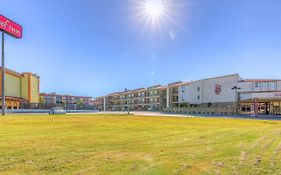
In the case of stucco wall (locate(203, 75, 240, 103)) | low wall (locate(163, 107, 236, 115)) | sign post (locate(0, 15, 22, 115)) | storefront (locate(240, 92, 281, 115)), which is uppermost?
sign post (locate(0, 15, 22, 115))

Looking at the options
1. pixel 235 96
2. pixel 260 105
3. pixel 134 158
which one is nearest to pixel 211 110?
pixel 235 96

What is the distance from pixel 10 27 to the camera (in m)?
45.0

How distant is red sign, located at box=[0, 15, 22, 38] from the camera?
42569 millimetres

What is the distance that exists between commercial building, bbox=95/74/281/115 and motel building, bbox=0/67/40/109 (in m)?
37.6

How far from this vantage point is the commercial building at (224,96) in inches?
2509

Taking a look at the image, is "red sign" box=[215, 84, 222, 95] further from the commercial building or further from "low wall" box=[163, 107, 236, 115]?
"low wall" box=[163, 107, 236, 115]

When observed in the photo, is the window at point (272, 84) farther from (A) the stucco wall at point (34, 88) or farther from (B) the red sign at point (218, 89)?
(A) the stucco wall at point (34, 88)

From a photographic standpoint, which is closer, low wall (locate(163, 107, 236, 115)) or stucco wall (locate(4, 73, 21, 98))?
low wall (locate(163, 107, 236, 115))

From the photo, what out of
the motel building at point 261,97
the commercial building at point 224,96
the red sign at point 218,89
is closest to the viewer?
the motel building at point 261,97

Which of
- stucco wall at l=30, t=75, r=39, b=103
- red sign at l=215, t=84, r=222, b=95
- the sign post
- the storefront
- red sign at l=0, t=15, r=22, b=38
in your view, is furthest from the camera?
stucco wall at l=30, t=75, r=39, b=103

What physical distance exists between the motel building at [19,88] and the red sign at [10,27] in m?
39.7

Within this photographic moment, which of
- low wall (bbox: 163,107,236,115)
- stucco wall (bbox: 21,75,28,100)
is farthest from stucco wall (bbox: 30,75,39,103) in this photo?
low wall (bbox: 163,107,236,115)

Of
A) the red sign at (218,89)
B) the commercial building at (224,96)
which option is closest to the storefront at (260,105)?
the commercial building at (224,96)

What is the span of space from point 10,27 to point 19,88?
5553 cm
